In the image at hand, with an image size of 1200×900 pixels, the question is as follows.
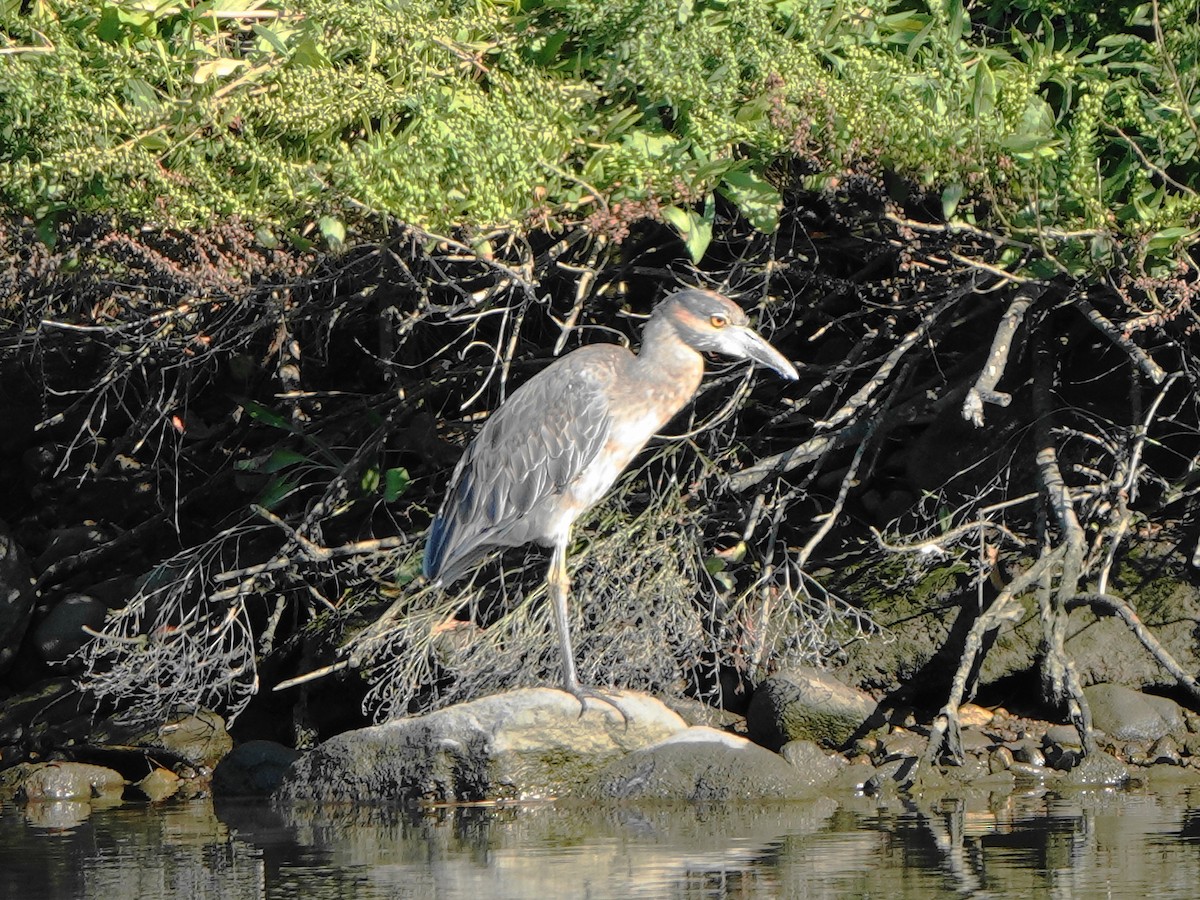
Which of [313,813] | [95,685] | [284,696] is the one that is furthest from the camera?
[284,696]

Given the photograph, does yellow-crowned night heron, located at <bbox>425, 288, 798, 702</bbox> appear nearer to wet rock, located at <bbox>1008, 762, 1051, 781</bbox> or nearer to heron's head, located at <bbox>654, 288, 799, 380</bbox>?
heron's head, located at <bbox>654, 288, 799, 380</bbox>

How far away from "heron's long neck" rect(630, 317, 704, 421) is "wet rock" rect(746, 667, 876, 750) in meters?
1.22

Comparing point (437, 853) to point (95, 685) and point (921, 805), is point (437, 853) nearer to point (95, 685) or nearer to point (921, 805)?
point (921, 805)

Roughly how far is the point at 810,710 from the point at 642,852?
1.66 metres

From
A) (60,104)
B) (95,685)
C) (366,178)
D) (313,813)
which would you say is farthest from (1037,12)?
(95,685)

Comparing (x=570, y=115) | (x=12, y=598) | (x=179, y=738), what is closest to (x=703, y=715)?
(x=179, y=738)

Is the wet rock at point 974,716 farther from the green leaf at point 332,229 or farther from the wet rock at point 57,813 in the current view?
the wet rock at point 57,813

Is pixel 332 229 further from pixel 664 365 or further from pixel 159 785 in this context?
pixel 159 785

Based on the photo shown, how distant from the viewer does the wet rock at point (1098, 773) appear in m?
6.39

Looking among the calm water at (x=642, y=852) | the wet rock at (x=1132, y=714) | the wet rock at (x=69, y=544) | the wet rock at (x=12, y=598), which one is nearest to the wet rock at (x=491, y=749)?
the calm water at (x=642, y=852)

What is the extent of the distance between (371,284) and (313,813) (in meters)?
2.30

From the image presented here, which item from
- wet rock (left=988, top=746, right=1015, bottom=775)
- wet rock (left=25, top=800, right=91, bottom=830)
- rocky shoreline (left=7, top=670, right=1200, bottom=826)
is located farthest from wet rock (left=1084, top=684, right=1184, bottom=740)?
wet rock (left=25, top=800, right=91, bottom=830)

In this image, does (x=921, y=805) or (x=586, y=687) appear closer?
(x=921, y=805)

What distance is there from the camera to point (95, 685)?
7406mm
